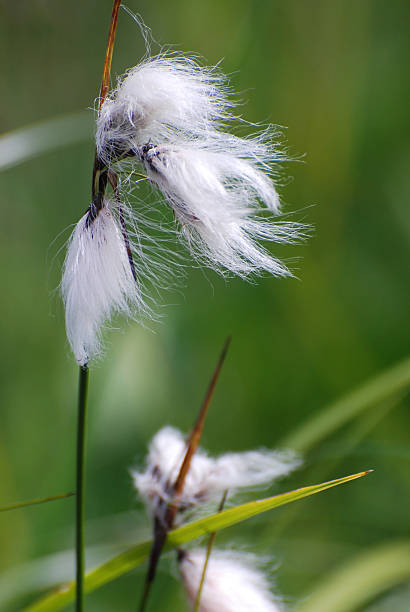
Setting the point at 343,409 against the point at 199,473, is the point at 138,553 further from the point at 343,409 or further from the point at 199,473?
the point at 343,409

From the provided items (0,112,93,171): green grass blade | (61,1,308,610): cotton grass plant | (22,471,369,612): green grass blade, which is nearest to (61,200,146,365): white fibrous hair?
(61,1,308,610): cotton grass plant

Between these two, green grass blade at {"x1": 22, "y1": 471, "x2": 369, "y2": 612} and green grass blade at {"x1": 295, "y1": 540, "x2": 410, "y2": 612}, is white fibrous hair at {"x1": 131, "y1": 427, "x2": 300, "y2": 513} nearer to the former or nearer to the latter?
green grass blade at {"x1": 22, "y1": 471, "x2": 369, "y2": 612}

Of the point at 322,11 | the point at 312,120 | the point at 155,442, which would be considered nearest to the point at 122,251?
the point at 155,442

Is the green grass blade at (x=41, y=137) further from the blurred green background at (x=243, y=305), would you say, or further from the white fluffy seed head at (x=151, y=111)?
the white fluffy seed head at (x=151, y=111)

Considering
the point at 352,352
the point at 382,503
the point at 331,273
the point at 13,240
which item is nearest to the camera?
the point at 382,503

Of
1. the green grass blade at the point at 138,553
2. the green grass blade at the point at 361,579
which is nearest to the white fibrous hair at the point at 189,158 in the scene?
the green grass blade at the point at 138,553

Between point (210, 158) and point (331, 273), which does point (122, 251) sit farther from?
point (331, 273)

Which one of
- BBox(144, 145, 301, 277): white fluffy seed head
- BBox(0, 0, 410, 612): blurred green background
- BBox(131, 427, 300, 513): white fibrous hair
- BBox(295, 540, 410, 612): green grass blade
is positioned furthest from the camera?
BBox(0, 0, 410, 612): blurred green background
